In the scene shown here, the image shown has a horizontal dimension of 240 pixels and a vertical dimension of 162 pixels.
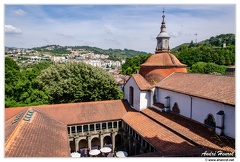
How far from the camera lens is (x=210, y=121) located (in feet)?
52.0

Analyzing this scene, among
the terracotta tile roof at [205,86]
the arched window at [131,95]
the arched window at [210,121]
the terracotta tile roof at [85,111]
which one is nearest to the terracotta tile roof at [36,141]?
the terracotta tile roof at [85,111]

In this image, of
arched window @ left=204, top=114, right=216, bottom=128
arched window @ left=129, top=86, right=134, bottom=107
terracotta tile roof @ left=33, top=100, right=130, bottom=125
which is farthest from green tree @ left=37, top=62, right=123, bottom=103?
arched window @ left=204, top=114, right=216, bottom=128

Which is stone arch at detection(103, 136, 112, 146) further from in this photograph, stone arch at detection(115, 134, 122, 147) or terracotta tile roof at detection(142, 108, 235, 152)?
terracotta tile roof at detection(142, 108, 235, 152)

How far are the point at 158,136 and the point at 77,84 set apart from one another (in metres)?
15.9

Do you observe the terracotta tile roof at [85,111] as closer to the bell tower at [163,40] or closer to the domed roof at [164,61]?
the domed roof at [164,61]

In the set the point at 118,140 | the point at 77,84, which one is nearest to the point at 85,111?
the point at 77,84

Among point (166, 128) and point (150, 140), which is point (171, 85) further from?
point (150, 140)

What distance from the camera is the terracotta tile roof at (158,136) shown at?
14.0 metres

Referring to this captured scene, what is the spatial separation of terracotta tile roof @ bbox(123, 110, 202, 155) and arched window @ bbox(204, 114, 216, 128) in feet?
9.01

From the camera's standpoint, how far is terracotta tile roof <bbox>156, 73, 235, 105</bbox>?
14852 mm

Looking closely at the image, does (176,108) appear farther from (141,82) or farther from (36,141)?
(36,141)

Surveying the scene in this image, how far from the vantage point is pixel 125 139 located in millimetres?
24266

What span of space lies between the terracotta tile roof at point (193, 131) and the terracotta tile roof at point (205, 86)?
262 centimetres

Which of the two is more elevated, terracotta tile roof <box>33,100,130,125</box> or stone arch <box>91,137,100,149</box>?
terracotta tile roof <box>33,100,130,125</box>
